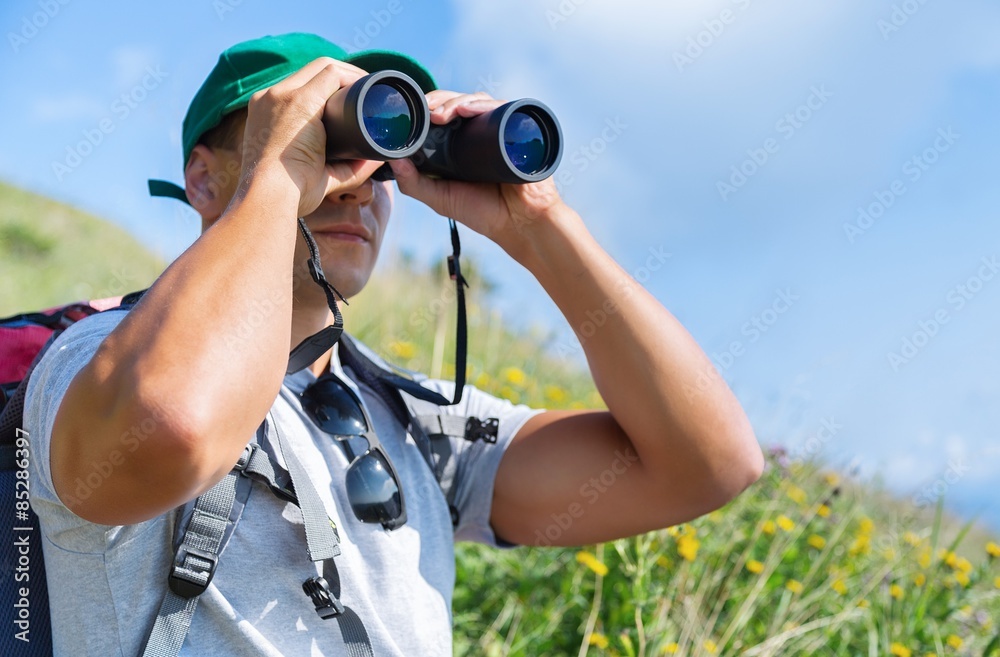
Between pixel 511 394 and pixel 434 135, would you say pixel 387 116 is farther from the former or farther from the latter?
pixel 511 394

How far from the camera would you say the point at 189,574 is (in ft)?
4.28

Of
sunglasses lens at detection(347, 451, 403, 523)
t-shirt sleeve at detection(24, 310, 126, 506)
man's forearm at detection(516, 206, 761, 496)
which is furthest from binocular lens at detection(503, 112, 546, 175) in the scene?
t-shirt sleeve at detection(24, 310, 126, 506)

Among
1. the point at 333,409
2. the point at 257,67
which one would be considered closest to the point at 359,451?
the point at 333,409

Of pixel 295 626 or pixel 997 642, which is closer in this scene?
pixel 295 626

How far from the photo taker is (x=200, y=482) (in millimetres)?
1194

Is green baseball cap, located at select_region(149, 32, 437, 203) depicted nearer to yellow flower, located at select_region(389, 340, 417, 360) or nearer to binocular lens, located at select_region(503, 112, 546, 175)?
binocular lens, located at select_region(503, 112, 546, 175)

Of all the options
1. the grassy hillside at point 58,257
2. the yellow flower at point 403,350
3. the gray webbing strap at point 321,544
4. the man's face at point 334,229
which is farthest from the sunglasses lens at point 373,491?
the grassy hillside at point 58,257

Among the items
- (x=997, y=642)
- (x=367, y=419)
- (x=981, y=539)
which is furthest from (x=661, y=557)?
(x=981, y=539)

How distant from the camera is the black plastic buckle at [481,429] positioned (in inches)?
75.7

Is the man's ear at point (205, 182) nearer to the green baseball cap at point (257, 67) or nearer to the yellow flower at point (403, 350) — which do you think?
the green baseball cap at point (257, 67)

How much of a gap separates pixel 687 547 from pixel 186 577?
1.60 meters

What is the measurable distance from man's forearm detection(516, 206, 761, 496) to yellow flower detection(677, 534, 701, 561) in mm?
746

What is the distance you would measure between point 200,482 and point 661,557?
174 centimetres

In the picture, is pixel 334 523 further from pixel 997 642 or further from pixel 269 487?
pixel 997 642
